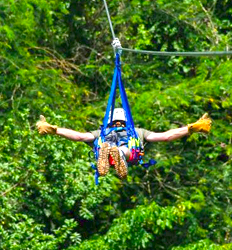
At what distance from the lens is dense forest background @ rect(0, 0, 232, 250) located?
36.0 feet

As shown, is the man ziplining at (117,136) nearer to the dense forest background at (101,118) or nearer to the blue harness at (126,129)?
the blue harness at (126,129)

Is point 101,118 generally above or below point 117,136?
above

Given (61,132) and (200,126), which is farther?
(61,132)

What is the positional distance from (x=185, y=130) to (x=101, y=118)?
14.4 feet

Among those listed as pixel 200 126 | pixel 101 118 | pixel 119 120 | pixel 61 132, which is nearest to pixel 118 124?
pixel 119 120

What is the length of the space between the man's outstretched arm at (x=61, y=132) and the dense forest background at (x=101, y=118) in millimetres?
2839

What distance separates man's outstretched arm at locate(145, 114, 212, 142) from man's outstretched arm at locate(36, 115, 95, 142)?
0.47 meters

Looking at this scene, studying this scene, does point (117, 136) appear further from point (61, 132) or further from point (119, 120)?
point (61, 132)

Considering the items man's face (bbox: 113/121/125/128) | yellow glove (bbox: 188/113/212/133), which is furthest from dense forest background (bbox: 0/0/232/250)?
yellow glove (bbox: 188/113/212/133)

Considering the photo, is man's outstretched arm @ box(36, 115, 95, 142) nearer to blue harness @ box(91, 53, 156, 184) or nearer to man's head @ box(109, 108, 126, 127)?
blue harness @ box(91, 53, 156, 184)

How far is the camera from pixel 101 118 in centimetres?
1204

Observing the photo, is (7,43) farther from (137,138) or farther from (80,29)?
(137,138)

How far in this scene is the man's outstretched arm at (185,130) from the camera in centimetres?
756

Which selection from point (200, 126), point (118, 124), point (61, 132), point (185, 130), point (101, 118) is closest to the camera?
point (200, 126)
